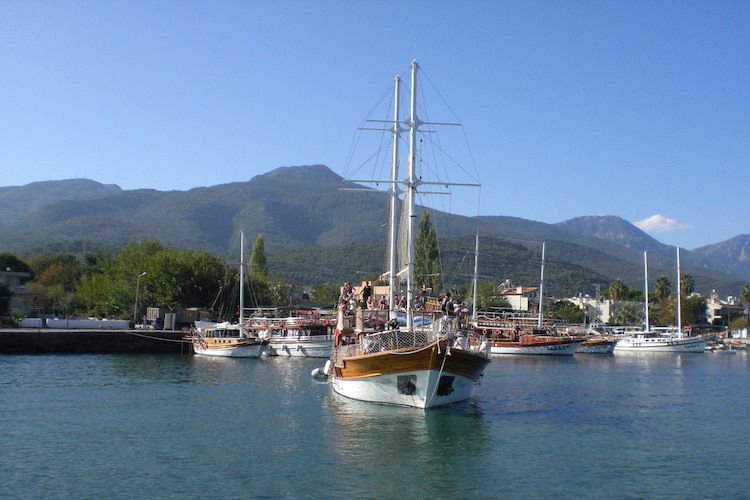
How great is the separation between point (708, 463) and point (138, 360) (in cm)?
4743

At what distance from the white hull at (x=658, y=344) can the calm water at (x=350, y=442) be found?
4999cm

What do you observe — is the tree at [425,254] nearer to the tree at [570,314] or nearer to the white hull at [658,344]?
the white hull at [658,344]

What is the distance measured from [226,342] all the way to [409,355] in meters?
40.9

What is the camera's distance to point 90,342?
228ft

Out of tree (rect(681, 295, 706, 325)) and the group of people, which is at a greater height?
tree (rect(681, 295, 706, 325))

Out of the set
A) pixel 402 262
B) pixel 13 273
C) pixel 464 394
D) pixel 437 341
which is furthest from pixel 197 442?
pixel 13 273

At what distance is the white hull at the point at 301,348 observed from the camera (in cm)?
7081

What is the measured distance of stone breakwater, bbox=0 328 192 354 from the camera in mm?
65938

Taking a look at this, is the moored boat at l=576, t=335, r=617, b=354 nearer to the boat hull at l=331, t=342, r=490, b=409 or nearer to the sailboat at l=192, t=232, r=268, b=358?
the sailboat at l=192, t=232, r=268, b=358

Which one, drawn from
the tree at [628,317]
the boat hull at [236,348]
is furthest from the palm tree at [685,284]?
the boat hull at [236,348]

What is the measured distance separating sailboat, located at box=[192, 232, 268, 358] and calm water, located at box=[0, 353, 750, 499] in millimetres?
20584

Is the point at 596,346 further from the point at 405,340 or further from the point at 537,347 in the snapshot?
the point at 405,340

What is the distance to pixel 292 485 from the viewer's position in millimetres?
22234

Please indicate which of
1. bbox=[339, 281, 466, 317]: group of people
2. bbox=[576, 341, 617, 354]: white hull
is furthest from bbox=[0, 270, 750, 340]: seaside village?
bbox=[576, 341, 617, 354]: white hull
